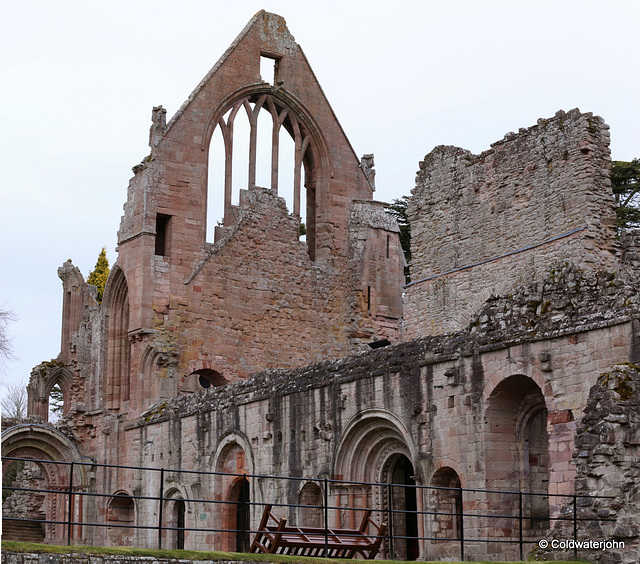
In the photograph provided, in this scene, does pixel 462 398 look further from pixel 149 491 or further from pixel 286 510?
pixel 149 491

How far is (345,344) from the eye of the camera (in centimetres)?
2906

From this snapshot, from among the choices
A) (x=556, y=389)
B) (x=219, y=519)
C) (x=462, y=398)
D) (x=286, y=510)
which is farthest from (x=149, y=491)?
(x=556, y=389)

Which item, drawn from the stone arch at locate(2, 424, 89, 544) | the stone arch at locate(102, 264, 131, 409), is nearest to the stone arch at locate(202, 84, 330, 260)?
the stone arch at locate(102, 264, 131, 409)

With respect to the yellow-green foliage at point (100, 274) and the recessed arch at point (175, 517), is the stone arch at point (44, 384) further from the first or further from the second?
the recessed arch at point (175, 517)

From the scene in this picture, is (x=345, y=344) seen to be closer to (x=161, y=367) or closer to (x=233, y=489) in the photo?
(x=161, y=367)

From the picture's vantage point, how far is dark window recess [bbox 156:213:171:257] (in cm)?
2717

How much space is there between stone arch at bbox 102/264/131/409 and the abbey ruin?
0.07 meters

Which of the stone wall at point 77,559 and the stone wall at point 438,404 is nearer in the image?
the stone wall at point 77,559

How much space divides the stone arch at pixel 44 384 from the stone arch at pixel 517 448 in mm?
24200

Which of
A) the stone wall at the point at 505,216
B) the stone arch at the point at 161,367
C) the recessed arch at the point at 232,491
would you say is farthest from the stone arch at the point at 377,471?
the stone arch at the point at 161,367

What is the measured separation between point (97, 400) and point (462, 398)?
50.6 ft

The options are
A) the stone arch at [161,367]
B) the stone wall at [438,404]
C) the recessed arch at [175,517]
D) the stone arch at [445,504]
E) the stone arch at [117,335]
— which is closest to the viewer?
the stone wall at [438,404]

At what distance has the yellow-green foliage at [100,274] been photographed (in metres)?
47.1

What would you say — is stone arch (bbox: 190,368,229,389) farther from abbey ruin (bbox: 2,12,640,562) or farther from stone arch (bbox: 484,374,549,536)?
stone arch (bbox: 484,374,549,536)
